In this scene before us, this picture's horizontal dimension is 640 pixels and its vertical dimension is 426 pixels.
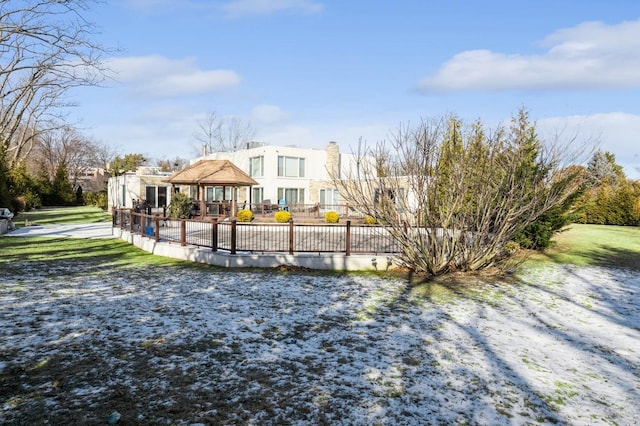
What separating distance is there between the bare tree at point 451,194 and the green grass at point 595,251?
3.80 metres

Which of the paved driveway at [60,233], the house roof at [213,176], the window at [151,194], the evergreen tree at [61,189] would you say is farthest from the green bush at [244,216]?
the evergreen tree at [61,189]

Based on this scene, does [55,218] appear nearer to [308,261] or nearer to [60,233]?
[60,233]

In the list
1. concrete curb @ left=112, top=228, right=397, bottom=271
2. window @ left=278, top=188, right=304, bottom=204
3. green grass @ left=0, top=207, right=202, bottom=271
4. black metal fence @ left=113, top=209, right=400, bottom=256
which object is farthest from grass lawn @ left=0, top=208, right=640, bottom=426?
window @ left=278, top=188, right=304, bottom=204

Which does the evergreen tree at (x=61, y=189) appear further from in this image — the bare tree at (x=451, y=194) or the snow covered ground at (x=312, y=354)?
the bare tree at (x=451, y=194)

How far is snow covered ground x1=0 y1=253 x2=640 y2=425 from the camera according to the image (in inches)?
147

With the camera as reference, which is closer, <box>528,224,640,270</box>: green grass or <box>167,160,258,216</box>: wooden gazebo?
<box>528,224,640,270</box>: green grass

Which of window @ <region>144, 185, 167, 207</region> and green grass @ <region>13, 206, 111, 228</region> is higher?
window @ <region>144, 185, 167, 207</region>

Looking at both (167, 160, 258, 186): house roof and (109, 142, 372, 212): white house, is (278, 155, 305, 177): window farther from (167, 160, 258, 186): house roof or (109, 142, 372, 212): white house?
(167, 160, 258, 186): house roof

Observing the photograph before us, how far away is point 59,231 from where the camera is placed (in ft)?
64.2

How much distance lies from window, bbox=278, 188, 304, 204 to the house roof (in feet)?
24.9

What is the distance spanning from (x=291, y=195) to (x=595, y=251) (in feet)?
75.6

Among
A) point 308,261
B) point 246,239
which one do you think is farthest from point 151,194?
point 308,261

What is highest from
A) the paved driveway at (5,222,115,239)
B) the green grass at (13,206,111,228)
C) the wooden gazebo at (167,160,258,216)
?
the wooden gazebo at (167,160,258,216)

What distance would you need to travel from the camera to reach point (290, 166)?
33156mm
